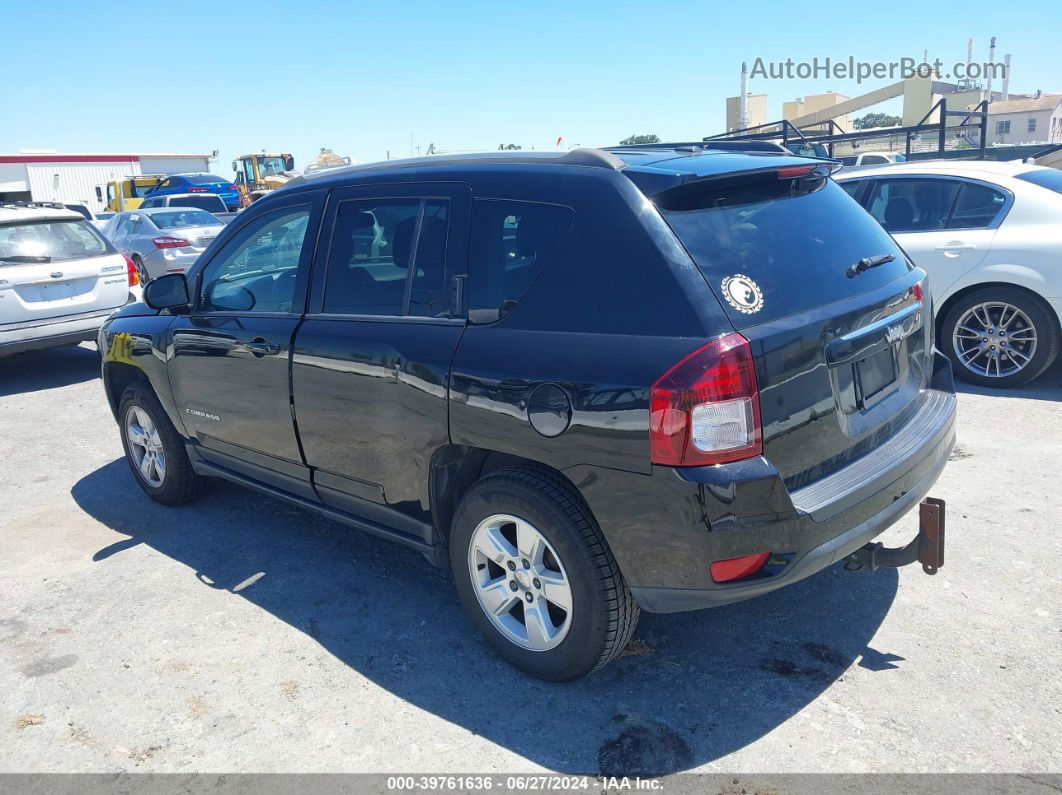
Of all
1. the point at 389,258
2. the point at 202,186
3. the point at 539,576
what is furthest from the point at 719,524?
the point at 202,186

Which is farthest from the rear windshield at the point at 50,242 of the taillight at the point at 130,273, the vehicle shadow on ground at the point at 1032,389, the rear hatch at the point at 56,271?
the vehicle shadow on ground at the point at 1032,389

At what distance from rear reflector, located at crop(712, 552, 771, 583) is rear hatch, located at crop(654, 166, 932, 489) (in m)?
0.28

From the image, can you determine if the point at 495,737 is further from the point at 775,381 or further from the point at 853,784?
the point at 775,381

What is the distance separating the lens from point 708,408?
8.61 feet

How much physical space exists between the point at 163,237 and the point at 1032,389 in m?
13.7

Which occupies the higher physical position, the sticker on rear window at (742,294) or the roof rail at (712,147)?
the roof rail at (712,147)

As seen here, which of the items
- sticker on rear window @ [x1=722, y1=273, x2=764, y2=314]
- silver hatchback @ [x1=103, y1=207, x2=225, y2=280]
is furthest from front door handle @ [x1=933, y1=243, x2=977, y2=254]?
silver hatchback @ [x1=103, y1=207, x2=225, y2=280]

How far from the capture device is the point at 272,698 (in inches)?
129

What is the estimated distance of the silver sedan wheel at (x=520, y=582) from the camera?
308 cm

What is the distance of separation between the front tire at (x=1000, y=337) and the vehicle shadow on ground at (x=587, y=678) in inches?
140

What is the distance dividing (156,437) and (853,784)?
4.25 metres

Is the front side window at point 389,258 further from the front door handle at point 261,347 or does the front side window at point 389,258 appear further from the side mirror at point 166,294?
the side mirror at point 166,294

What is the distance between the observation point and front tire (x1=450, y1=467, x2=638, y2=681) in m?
2.92

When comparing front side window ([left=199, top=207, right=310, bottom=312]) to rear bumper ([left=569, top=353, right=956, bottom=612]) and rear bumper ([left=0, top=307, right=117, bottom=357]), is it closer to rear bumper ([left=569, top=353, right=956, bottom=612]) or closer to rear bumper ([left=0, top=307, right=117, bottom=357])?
rear bumper ([left=569, top=353, right=956, bottom=612])
